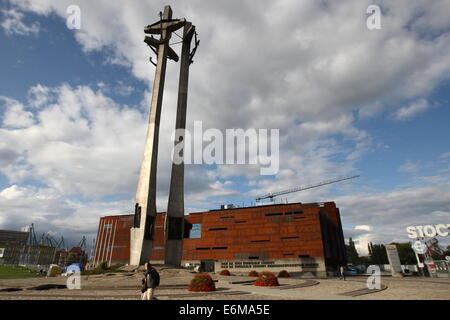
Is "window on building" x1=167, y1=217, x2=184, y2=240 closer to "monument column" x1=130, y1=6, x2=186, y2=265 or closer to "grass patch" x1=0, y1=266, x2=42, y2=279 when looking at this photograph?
"monument column" x1=130, y1=6, x2=186, y2=265

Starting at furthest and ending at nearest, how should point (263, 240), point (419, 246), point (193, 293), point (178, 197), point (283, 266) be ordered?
1. point (263, 240)
2. point (283, 266)
3. point (419, 246)
4. point (178, 197)
5. point (193, 293)

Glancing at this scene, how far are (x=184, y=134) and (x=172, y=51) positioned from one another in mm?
14166

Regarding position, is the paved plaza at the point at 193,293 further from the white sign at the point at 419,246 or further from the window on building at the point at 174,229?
the white sign at the point at 419,246

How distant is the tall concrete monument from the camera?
2986 centimetres

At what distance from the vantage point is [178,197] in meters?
34.0

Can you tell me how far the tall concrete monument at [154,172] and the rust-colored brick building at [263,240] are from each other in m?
34.5

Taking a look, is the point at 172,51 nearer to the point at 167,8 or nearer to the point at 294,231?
the point at 167,8

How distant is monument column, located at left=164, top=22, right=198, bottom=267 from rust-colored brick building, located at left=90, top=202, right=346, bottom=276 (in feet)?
112

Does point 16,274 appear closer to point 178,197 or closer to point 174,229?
point 174,229

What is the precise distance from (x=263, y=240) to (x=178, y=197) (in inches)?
1407

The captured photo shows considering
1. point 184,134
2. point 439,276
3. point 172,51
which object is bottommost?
point 439,276

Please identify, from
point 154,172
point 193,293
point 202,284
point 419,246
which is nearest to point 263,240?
point 419,246

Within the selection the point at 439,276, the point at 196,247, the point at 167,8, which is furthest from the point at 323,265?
the point at 167,8

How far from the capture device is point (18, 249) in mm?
137000
